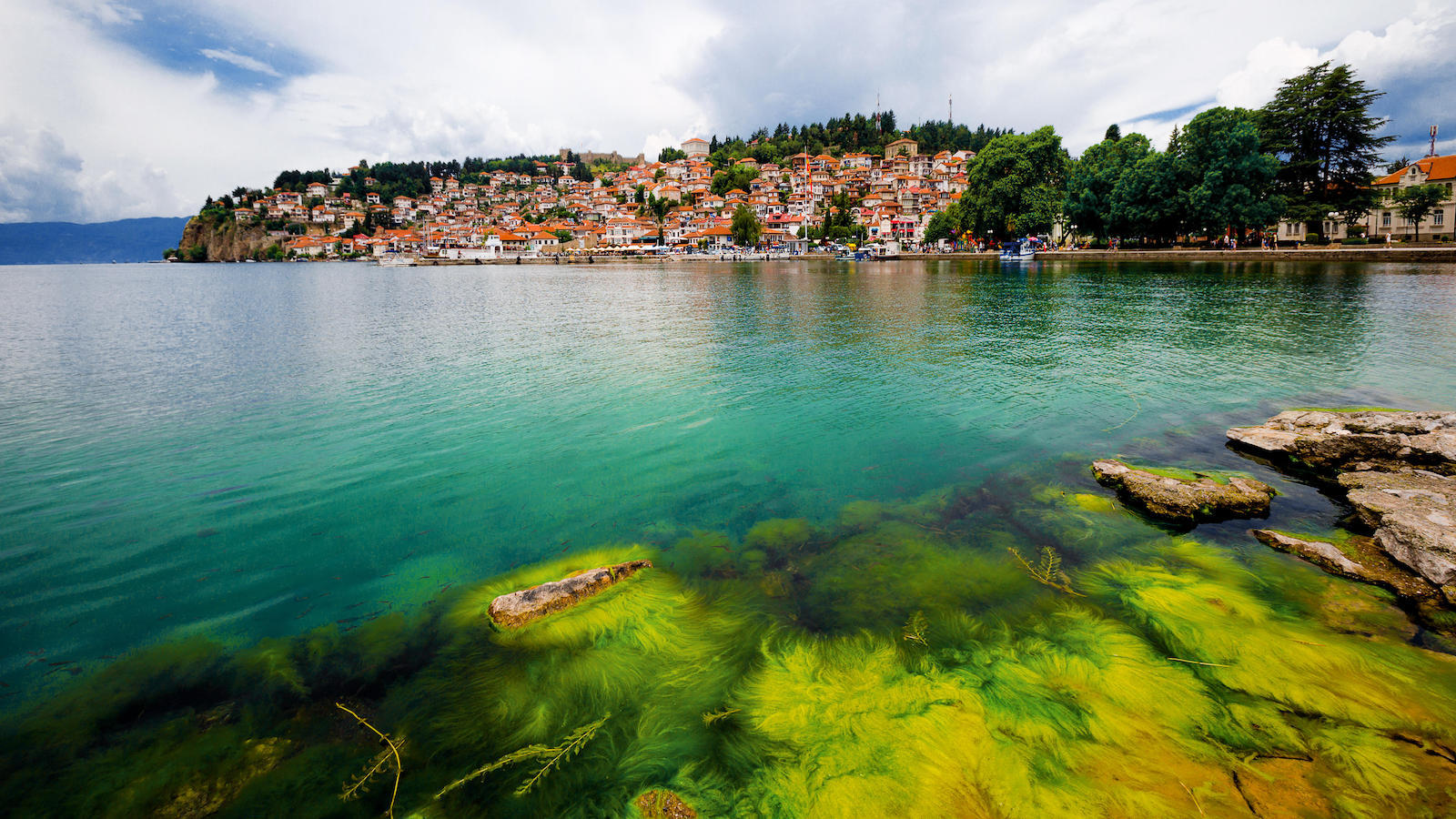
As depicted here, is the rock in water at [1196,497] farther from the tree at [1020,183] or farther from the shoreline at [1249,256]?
the tree at [1020,183]

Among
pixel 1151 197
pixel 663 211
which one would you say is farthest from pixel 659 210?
pixel 1151 197

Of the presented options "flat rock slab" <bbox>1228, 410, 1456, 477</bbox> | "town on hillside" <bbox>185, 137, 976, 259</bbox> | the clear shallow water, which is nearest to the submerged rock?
the clear shallow water

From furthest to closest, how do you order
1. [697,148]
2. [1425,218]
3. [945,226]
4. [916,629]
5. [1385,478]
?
[697,148] → [945,226] → [1425,218] → [1385,478] → [916,629]

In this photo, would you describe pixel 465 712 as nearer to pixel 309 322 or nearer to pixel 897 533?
pixel 897 533

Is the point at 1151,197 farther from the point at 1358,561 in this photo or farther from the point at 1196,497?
the point at 1358,561

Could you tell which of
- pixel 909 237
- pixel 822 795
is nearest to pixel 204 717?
pixel 822 795

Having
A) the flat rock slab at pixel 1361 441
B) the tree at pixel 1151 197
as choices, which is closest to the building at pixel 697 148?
the tree at pixel 1151 197
